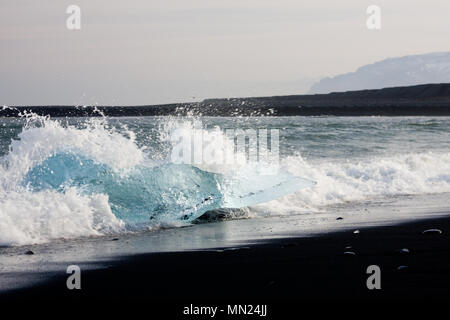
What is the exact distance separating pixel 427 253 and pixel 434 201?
19.0 ft

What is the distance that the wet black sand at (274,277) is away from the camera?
5246 millimetres

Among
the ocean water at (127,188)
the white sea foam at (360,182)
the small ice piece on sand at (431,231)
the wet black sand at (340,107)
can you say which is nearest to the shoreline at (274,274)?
the small ice piece on sand at (431,231)

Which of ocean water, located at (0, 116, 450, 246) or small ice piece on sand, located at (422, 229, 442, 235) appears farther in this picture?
ocean water, located at (0, 116, 450, 246)

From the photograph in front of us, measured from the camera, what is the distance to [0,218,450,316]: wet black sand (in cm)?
525

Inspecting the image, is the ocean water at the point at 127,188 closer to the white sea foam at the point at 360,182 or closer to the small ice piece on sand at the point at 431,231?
the white sea foam at the point at 360,182

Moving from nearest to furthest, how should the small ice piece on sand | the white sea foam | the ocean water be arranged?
the small ice piece on sand, the ocean water, the white sea foam

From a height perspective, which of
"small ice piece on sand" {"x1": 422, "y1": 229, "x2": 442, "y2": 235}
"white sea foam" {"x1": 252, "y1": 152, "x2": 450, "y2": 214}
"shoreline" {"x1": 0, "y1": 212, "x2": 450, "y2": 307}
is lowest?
"white sea foam" {"x1": 252, "y1": 152, "x2": 450, "y2": 214}

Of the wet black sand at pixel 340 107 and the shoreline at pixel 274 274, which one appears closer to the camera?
the shoreline at pixel 274 274

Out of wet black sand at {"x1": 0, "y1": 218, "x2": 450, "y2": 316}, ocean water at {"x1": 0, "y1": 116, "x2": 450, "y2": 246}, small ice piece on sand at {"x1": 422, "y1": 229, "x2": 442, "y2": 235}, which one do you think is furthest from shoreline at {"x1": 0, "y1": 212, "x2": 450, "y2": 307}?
ocean water at {"x1": 0, "y1": 116, "x2": 450, "y2": 246}

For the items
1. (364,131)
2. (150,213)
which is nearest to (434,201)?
(150,213)

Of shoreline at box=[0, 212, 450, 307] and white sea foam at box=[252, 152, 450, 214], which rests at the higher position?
shoreline at box=[0, 212, 450, 307]

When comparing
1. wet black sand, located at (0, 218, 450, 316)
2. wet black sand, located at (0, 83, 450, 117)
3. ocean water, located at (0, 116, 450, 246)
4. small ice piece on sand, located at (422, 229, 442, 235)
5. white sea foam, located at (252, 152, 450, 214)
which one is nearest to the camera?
wet black sand, located at (0, 218, 450, 316)

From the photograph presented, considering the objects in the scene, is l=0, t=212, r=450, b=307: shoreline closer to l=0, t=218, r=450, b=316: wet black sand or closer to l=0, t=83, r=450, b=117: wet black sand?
l=0, t=218, r=450, b=316: wet black sand
